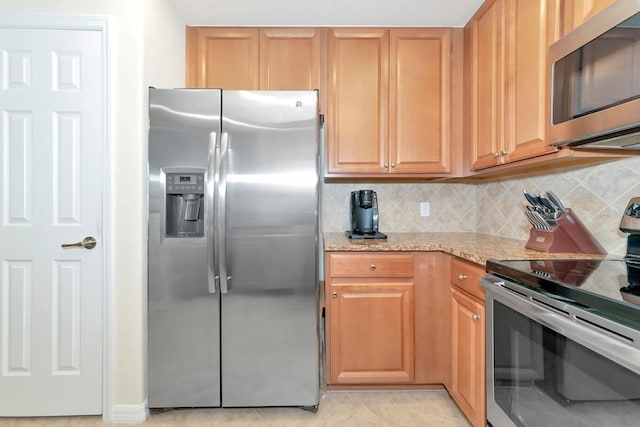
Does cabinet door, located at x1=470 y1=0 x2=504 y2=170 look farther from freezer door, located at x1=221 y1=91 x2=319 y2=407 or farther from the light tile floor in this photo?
the light tile floor

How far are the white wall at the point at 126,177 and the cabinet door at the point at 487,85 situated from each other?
187cm

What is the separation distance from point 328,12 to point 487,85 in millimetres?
1052

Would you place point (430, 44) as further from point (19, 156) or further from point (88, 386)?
point (88, 386)

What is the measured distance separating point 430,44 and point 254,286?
6.26 ft

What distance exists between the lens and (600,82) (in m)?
1.05

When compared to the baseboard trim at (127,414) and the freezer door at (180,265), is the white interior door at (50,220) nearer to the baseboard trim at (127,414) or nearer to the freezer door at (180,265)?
the baseboard trim at (127,414)

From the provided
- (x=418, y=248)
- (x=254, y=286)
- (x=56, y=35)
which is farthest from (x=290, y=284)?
(x=56, y=35)

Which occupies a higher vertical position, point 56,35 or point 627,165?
point 56,35

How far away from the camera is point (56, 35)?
5.59ft

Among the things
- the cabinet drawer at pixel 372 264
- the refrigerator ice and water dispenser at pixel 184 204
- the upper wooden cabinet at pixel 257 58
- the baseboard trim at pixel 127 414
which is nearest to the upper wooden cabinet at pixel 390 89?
the upper wooden cabinet at pixel 257 58

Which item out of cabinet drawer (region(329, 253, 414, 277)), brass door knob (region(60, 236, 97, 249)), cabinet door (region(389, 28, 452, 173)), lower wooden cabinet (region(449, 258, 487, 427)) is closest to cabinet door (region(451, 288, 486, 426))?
lower wooden cabinet (region(449, 258, 487, 427))

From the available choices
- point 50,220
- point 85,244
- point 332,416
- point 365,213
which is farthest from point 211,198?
point 332,416

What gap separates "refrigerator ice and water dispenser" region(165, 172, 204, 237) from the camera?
1.71 metres

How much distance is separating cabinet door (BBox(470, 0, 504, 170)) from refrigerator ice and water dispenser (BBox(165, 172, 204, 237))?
5.18 feet
